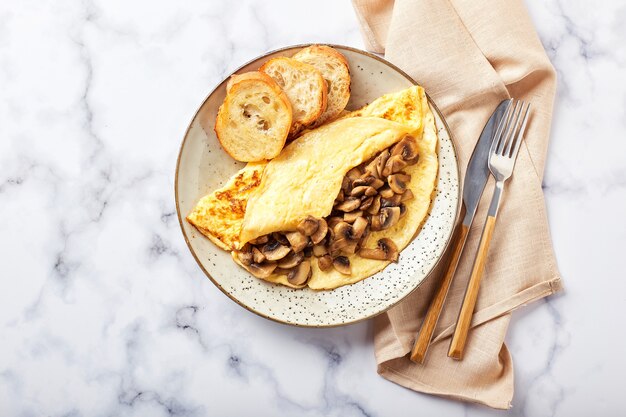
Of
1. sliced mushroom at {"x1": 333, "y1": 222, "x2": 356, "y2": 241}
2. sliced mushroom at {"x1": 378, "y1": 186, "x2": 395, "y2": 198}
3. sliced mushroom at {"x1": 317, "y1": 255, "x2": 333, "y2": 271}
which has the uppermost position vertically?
sliced mushroom at {"x1": 378, "y1": 186, "x2": 395, "y2": 198}

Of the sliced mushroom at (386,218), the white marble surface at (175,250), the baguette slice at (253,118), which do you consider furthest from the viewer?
the white marble surface at (175,250)

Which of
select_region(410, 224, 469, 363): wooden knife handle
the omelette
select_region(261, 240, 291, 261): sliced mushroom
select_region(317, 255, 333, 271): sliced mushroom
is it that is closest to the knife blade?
select_region(410, 224, 469, 363): wooden knife handle

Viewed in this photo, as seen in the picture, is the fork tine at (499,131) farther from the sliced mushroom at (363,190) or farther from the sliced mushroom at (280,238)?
the sliced mushroom at (280,238)

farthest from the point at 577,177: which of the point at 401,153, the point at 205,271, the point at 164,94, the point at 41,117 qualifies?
the point at 41,117

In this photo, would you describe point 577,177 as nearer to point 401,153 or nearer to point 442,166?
point 442,166

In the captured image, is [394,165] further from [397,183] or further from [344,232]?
[344,232]

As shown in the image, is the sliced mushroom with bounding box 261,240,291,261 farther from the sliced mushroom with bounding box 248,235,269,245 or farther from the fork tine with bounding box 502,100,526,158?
the fork tine with bounding box 502,100,526,158

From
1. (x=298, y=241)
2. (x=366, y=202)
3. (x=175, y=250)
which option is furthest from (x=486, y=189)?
(x=175, y=250)

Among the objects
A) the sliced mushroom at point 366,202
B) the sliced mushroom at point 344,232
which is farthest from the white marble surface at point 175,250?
the sliced mushroom at point 366,202
